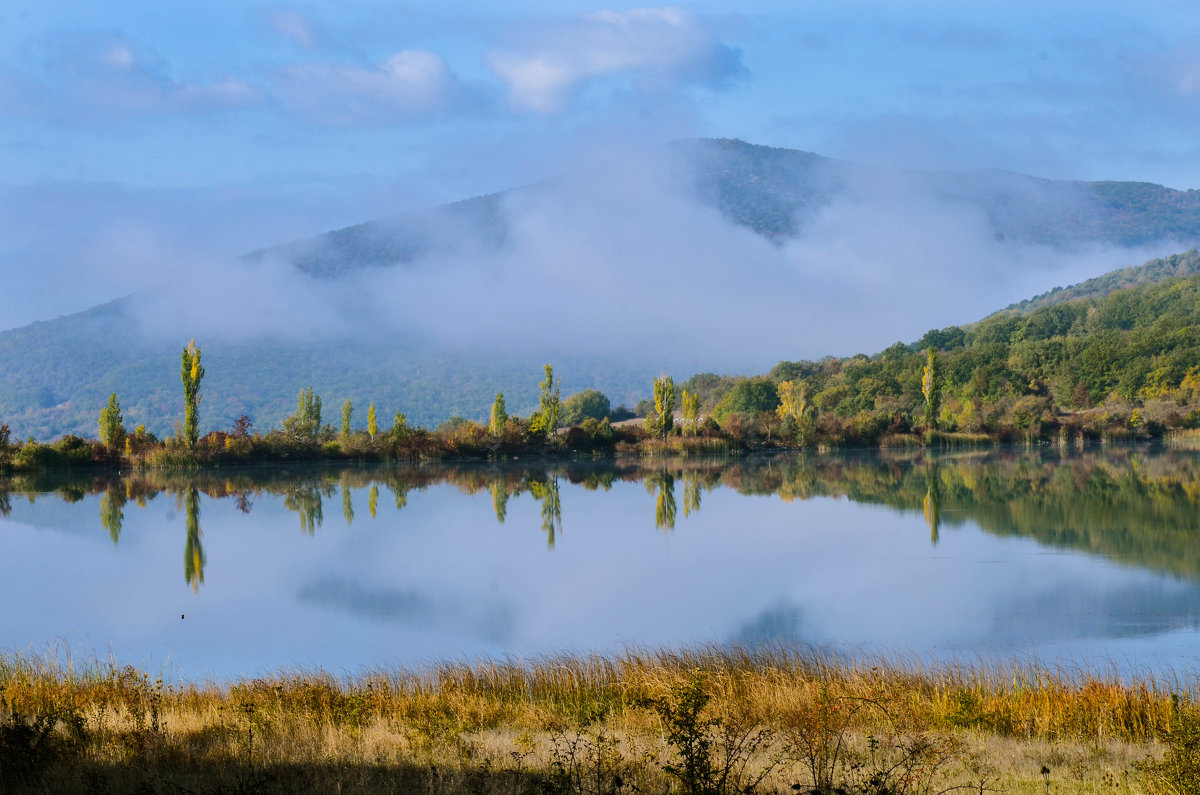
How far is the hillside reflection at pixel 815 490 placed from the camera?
17375 millimetres

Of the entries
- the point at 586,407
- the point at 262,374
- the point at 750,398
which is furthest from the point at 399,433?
the point at 262,374

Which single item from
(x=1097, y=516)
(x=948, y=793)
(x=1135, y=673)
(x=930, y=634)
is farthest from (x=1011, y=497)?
(x=948, y=793)

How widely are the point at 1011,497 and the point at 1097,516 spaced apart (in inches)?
153

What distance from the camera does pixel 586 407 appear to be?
78.9 metres

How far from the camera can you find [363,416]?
428ft

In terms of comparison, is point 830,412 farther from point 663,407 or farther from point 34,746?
point 34,746

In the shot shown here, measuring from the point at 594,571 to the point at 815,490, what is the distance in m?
13.0

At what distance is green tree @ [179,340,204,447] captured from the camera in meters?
36.0

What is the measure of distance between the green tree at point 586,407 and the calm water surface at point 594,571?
49.2 m

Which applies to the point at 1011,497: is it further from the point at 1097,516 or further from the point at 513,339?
the point at 513,339

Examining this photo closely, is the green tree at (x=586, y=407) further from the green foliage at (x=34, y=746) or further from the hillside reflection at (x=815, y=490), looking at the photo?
the green foliage at (x=34, y=746)

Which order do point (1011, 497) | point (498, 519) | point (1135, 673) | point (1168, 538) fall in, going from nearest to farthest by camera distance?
point (1135, 673)
point (1168, 538)
point (498, 519)
point (1011, 497)

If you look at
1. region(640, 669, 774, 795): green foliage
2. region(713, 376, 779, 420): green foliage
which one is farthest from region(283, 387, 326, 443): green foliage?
region(713, 376, 779, 420): green foliage

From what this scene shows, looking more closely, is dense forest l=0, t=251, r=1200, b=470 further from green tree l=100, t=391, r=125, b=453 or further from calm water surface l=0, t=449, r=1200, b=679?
calm water surface l=0, t=449, r=1200, b=679
